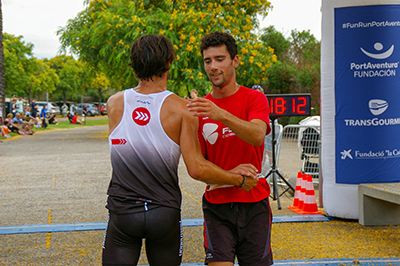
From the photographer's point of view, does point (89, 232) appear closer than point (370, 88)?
Yes

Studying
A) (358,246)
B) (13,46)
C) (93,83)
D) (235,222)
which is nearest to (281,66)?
(358,246)

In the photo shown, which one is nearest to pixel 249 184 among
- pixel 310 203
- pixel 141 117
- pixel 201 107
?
pixel 201 107

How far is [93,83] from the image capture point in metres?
63.3

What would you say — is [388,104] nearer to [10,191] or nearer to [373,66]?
[373,66]

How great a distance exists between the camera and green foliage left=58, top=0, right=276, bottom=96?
16.9 metres

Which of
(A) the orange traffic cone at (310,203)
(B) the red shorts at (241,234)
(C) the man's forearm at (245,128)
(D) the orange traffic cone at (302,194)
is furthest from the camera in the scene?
(D) the orange traffic cone at (302,194)

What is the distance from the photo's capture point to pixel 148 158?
2.43 m

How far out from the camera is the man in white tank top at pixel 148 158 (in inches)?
95.7

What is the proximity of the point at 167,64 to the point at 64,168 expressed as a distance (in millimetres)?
8921

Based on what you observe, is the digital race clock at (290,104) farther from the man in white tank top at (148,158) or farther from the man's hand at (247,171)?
the man in white tank top at (148,158)

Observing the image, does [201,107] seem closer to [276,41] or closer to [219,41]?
[219,41]

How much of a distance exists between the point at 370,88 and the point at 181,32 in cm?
1238

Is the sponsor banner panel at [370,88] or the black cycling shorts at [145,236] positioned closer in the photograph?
the black cycling shorts at [145,236]

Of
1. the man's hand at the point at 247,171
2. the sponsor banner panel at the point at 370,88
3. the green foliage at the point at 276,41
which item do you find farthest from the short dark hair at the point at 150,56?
the green foliage at the point at 276,41
